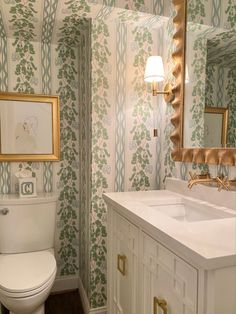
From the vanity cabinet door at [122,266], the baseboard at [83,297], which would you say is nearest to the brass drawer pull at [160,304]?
the vanity cabinet door at [122,266]

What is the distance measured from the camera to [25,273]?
61.0 inches

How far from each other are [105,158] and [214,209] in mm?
822

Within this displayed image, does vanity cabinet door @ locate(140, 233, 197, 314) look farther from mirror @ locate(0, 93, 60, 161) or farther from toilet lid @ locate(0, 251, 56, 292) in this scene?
mirror @ locate(0, 93, 60, 161)

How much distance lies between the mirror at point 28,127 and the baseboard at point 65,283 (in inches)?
41.1

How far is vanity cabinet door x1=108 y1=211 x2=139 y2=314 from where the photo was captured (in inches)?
45.6

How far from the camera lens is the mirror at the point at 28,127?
200cm

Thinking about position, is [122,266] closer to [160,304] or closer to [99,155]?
[160,304]

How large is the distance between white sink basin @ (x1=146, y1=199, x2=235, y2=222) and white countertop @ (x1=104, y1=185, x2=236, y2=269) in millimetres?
136

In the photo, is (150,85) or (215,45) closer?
(215,45)

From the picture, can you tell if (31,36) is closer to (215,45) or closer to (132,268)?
(215,45)

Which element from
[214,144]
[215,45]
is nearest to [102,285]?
[214,144]

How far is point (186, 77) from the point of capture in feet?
5.08

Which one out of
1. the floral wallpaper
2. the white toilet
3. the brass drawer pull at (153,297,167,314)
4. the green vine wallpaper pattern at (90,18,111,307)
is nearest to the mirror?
the floral wallpaper

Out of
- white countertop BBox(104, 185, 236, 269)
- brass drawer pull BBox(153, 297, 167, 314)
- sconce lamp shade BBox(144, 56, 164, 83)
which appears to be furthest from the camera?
sconce lamp shade BBox(144, 56, 164, 83)
